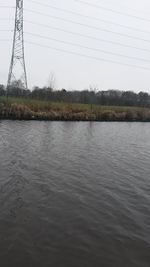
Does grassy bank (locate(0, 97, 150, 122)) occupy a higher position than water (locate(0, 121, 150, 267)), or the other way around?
grassy bank (locate(0, 97, 150, 122))

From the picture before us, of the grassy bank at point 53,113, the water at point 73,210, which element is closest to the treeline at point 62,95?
the grassy bank at point 53,113

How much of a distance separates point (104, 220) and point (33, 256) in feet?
9.62

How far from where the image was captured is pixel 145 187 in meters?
12.6

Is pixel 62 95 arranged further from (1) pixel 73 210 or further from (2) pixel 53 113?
(1) pixel 73 210

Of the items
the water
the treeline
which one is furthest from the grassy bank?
the water

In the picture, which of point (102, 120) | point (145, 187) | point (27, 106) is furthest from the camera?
point (102, 120)

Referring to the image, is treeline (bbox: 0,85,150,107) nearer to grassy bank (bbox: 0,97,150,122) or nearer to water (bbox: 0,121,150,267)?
grassy bank (bbox: 0,97,150,122)

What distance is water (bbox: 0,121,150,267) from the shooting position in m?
7.12

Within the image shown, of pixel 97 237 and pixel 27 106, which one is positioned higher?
pixel 27 106

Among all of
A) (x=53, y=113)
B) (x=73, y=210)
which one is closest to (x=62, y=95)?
(x=53, y=113)

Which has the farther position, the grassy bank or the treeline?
the treeline

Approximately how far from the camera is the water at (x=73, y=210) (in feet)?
23.3

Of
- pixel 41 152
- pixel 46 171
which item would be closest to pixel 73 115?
pixel 41 152

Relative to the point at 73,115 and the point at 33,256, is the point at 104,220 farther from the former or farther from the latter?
the point at 73,115
